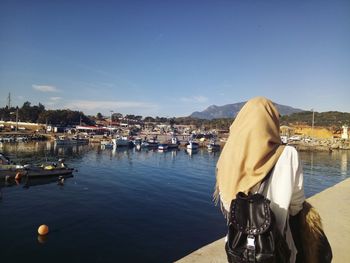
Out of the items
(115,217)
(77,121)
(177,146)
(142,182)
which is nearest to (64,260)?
(115,217)

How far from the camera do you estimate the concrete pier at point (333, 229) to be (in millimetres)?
5274

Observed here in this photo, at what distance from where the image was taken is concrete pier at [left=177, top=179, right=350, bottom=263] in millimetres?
5274

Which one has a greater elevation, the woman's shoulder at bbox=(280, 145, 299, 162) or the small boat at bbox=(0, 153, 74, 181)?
the woman's shoulder at bbox=(280, 145, 299, 162)

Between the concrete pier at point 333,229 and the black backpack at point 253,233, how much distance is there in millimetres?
3844

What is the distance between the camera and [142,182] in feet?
96.2

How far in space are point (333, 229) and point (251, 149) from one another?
23.8 feet

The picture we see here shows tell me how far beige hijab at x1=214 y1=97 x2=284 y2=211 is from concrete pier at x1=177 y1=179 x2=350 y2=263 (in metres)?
3.77

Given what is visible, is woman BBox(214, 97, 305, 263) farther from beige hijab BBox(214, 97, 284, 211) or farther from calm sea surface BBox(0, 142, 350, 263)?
calm sea surface BBox(0, 142, 350, 263)

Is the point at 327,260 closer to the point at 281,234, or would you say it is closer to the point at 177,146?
the point at 281,234

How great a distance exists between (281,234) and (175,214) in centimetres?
1724

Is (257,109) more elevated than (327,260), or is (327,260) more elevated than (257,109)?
(257,109)

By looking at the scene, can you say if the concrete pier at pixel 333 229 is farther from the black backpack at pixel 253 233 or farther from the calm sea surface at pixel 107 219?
the calm sea surface at pixel 107 219

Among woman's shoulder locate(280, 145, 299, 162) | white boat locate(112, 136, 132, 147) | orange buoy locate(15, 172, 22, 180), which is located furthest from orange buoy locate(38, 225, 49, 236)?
white boat locate(112, 136, 132, 147)

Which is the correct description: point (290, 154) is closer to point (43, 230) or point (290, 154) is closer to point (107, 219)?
point (43, 230)
